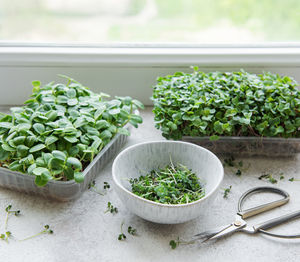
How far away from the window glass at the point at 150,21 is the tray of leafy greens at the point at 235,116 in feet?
1.00

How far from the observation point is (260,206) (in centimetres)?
76

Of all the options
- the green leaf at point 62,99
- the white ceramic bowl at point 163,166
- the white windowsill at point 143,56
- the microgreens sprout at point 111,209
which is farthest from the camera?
the white windowsill at point 143,56

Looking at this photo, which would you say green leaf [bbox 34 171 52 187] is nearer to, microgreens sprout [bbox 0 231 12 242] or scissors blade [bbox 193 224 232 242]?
microgreens sprout [bbox 0 231 12 242]

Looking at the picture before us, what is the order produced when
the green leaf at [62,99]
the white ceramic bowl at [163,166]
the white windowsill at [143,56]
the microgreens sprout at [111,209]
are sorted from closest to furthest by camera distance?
the white ceramic bowl at [163,166] → the microgreens sprout at [111,209] → the green leaf at [62,99] → the white windowsill at [143,56]

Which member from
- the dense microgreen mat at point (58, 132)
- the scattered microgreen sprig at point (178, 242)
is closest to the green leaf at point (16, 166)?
the dense microgreen mat at point (58, 132)

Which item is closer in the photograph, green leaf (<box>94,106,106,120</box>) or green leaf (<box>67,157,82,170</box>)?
green leaf (<box>67,157,82,170</box>)

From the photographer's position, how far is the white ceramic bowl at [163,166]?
663 mm

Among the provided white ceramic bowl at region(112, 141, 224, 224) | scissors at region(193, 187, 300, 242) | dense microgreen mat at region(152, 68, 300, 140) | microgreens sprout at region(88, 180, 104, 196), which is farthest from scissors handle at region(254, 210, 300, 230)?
microgreens sprout at region(88, 180, 104, 196)

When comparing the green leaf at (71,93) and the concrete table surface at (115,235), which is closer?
the concrete table surface at (115,235)

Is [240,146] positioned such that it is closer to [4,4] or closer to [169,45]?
[169,45]

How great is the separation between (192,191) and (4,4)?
871mm

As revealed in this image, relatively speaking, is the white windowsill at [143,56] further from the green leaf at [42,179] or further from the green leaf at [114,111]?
the green leaf at [42,179]

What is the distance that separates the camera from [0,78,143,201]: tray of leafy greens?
2.38 ft

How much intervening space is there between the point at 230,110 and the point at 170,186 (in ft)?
0.89
